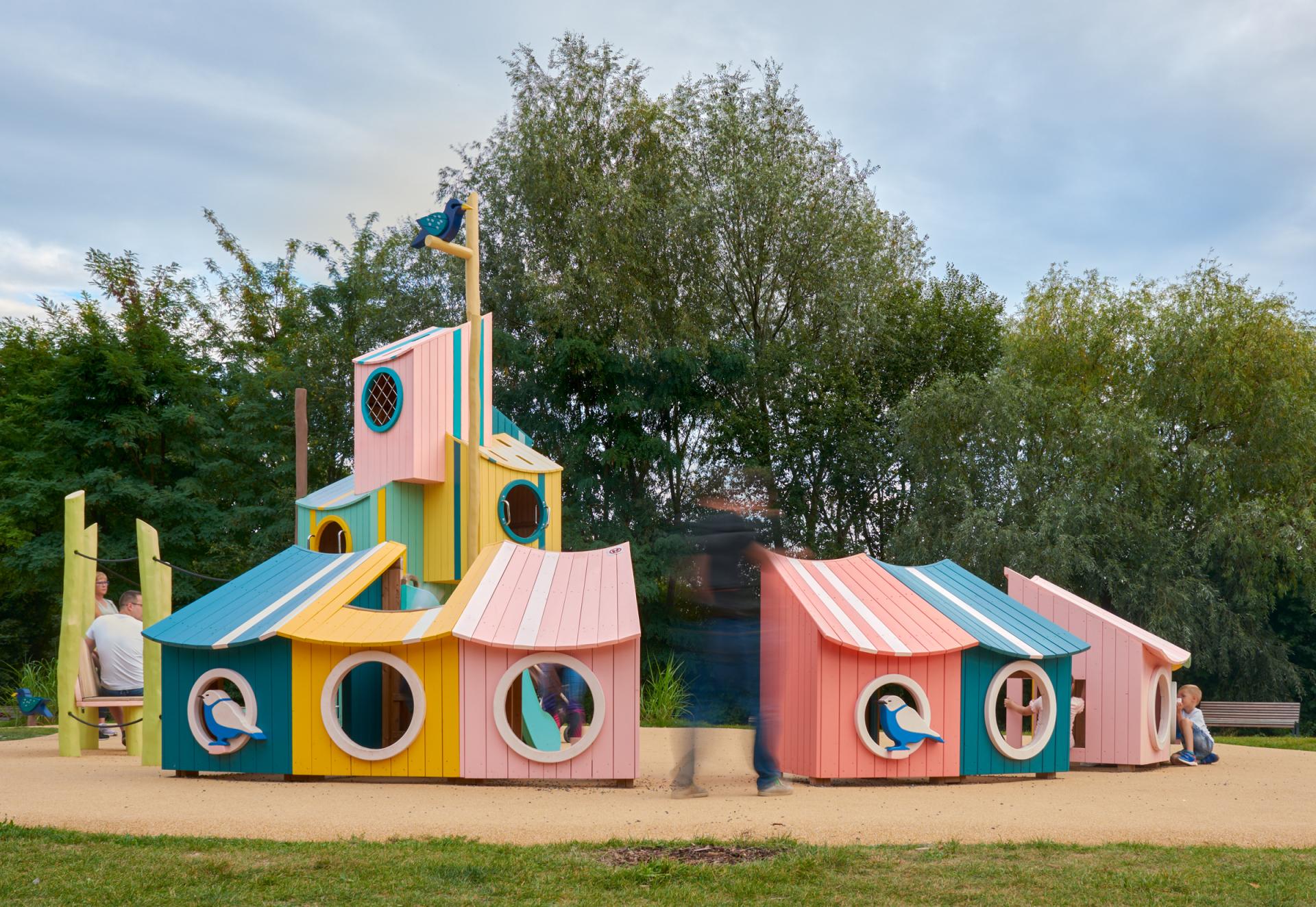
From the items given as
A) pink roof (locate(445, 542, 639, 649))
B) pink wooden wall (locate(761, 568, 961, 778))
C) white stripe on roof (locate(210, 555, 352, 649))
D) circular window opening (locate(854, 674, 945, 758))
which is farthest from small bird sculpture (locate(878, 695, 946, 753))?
white stripe on roof (locate(210, 555, 352, 649))

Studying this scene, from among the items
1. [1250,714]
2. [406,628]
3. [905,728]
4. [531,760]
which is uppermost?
[406,628]

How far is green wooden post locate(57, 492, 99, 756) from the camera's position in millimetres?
12648

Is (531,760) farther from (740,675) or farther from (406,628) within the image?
(740,675)

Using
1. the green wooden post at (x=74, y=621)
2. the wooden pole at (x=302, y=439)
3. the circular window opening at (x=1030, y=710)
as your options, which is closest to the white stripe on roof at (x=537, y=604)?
the circular window opening at (x=1030, y=710)

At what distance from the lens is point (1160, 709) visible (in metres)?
12.6

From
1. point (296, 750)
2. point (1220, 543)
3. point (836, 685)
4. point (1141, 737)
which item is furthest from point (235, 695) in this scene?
point (1220, 543)

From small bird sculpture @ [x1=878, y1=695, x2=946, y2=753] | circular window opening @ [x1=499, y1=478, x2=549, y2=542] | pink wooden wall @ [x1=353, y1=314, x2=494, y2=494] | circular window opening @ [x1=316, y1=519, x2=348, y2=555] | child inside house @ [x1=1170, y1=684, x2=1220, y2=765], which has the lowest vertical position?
child inside house @ [x1=1170, y1=684, x2=1220, y2=765]

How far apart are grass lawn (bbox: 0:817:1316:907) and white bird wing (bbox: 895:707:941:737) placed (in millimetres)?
3217

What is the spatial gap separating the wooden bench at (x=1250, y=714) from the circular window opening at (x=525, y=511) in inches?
508

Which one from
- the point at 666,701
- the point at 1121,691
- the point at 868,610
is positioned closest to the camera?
the point at 868,610

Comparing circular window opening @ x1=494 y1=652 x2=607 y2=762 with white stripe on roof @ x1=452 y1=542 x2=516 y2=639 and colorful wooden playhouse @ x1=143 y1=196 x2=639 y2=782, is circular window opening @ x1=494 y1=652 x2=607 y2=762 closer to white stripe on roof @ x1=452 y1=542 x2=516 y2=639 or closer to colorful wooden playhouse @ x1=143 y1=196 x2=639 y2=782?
colorful wooden playhouse @ x1=143 y1=196 x2=639 y2=782

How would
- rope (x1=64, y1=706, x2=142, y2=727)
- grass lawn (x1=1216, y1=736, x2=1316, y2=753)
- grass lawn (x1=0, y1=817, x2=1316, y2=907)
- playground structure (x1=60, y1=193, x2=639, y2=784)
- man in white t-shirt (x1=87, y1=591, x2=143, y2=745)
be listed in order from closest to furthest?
grass lawn (x1=0, y1=817, x2=1316, y2=907), playground structure (x1=60, y1=193, x2=639, y2=784), rope (x1=64, y1=706, x2=142, y2=727), man in white t-shirt (x1=87, y1=591, x2=143, y2=745), grass lawn (x1=1216, y1=736, x2=1316, y2=753)

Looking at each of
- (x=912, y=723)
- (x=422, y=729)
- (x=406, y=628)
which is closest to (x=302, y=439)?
(x=406, y=628)

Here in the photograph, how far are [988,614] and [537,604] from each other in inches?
179
